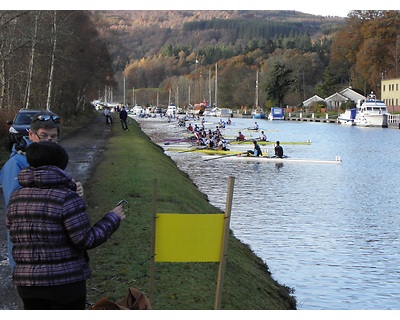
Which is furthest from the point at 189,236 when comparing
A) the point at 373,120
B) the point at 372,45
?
the point at 372,45

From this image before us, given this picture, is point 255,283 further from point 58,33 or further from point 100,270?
point 58,33

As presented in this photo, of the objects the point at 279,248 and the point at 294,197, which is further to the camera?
the point at 294,197

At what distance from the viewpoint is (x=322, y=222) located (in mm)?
20969

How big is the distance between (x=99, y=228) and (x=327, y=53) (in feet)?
648

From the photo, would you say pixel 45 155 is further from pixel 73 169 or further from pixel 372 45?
pixel 372 45

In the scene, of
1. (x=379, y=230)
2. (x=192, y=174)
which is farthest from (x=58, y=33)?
(x=379, y=230)

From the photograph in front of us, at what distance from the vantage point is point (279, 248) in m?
16.9

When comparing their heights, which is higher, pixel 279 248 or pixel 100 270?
pixel 100 270

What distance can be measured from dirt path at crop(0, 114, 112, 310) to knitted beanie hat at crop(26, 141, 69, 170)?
8.42 feet

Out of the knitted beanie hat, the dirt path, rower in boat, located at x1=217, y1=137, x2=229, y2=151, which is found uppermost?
the knitted beanie hat

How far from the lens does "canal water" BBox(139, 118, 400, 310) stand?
13672 mm

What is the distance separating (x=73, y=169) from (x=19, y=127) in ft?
15.7

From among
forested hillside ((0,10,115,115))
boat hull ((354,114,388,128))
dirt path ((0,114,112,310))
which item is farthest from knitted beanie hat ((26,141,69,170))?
boat hull ((354,114,388,128))

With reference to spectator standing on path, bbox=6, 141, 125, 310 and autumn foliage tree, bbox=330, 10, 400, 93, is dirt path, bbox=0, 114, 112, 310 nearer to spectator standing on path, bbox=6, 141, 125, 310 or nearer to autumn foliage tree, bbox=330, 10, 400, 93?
spectator standing on path, bbox=6, 141, 125, 310
